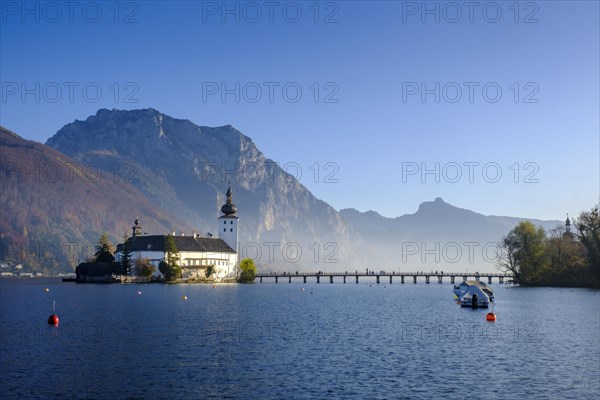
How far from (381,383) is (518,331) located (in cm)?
4094

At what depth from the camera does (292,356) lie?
59.6 meters

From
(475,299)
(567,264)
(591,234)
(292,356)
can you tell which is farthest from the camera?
(567,264)

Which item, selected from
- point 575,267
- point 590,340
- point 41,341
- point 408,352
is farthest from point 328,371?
point 575,267

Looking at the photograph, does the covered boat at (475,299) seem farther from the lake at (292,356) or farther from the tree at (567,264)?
the tree at (567,264)

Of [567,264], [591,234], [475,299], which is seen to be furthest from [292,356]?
[567,264]

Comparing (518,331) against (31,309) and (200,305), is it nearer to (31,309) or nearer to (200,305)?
(200,305)

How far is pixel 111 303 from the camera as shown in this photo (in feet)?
397

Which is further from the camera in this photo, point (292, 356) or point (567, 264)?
point (567, 264)

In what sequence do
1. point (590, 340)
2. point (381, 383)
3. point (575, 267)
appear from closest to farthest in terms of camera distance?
1. point (381, 383)
2. point (590, 340)
3. point (575, 267)

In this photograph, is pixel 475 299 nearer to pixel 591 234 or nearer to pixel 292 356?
pixel 591 234

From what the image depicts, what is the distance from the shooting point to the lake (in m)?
45.6

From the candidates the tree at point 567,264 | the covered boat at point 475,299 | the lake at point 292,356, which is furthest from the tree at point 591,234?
the lake at point 292,356

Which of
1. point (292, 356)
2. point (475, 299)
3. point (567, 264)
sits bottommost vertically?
point (292, 356)

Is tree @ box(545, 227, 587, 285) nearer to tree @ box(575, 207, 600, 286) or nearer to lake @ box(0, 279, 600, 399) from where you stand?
tree @ box(575, 207, 600, 286)
